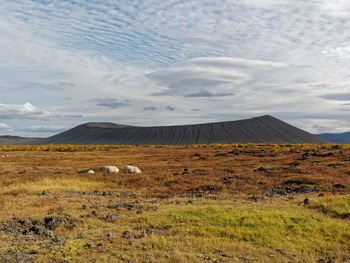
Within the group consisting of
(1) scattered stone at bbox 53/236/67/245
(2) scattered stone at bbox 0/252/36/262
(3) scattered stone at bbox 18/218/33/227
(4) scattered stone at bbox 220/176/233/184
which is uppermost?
(2) scattered stone at bbox 0/252/36/262

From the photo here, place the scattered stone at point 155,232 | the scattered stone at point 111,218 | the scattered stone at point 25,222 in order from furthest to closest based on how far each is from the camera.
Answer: the scattered stone at point 111,218 < the scattered stone at point 25,222 < the scattered stone at point 155,232

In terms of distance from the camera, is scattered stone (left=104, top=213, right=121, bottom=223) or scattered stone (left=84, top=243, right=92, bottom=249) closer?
scattered stone (left=84, top=243, right=92, bottom=249)

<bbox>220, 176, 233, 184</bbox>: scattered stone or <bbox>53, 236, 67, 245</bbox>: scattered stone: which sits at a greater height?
<bbox>53, 236, 67, 245</bbox>: scattered stone

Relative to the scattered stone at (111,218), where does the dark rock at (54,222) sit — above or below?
above

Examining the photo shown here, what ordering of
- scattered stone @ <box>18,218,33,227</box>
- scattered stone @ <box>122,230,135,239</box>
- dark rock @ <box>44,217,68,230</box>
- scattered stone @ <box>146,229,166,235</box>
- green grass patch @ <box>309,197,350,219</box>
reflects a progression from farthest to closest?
green grass patch @ <box>309,197,350,219</box>
scattered stone @ <box>18,218,33,227</box>
dark rock @ <box>44,217,68,230</box>
scattered stone @ <box>146,229,166,235</box>
scattered stone @ <box>122,230,135,239</box>

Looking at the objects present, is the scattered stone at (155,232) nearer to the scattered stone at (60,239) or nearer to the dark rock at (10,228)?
Result: the scattered stone at (60,239)

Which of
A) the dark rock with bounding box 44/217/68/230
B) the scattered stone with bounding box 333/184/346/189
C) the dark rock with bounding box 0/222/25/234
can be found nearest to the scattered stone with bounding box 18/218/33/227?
the dark rock with bounding box 0/222/25/234

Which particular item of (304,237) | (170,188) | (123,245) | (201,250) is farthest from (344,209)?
(170,188)

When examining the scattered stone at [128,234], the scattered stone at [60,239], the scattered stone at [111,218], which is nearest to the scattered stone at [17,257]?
the scattered stone at [60,239]

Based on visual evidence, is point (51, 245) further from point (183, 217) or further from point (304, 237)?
point (304, 237)

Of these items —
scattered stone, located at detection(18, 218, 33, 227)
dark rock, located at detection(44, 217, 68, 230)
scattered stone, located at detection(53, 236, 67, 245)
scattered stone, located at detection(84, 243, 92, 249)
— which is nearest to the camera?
scattered stone, located at detection(84, 243, 92, 249)

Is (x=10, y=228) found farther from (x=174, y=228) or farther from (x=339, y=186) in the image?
(x=339, y=186)

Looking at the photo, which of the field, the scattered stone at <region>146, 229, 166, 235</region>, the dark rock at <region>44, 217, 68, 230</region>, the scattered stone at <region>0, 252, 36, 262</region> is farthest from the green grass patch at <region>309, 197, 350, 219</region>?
the scattered stone at <region>0, 252, 36, 262</region>

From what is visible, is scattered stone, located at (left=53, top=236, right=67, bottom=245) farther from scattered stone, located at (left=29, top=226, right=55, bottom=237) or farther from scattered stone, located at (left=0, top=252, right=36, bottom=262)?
scattered stone, located at (left=0, top=252, right=36, bottom=262)
